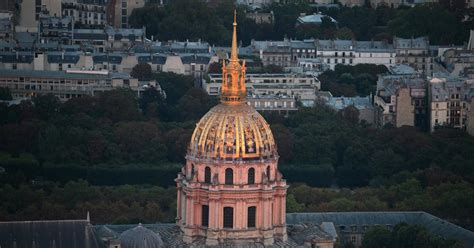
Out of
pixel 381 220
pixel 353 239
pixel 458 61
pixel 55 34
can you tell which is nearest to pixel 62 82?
pixel 55 34

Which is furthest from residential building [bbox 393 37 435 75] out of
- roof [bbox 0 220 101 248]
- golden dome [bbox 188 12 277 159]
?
roof [bbox 0 220 101 248]

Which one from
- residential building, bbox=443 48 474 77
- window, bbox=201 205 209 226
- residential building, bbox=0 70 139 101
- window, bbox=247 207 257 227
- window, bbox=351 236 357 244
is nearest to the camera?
window, bbox=247 207 257 227

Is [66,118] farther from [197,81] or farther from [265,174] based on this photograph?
[265,174]

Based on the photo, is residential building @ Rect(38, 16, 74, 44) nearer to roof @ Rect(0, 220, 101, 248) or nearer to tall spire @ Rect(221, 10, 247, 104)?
roof @ Rect(0, 220, 101, 248)

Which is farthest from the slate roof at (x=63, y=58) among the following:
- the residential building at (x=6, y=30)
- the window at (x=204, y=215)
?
the window at (x=204, y=215)

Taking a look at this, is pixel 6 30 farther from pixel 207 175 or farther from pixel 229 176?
pixel 229 176

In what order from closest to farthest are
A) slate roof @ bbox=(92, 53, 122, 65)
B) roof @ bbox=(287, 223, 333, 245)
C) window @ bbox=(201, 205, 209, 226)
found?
window @ bbox=(201, 205, 209, 226)
roof @ bbox=(287, 223, 333, 245)
slate roof @ bbox=(92, 53, 122, 65)

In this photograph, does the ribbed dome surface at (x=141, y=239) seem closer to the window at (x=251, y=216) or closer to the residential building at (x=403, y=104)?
the window at (x=251, y=216)
